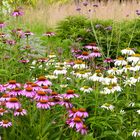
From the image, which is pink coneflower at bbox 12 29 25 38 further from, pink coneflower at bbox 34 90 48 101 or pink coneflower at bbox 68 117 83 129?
pink coneflower at bbox 68 117 83 129

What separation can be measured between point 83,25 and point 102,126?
5992 millimetres

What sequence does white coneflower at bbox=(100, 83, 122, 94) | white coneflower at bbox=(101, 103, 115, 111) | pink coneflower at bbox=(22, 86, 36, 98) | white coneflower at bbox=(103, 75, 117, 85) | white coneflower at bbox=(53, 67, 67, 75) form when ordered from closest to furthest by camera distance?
pink coneflower at bbox=(22, 86, 36, 98) → white coneflower at bbox=(101, 103, 115, 111) → white coneflower at bbox=(100, 83, 122, 94) → white coneflower at bbox=(103, 75, 117, 85) → white coneflower at bbox=(53, 67, 67, 75)

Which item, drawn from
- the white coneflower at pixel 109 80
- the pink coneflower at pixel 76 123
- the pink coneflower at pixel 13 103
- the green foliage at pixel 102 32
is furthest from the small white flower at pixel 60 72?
the green foliage at pixel 102 32

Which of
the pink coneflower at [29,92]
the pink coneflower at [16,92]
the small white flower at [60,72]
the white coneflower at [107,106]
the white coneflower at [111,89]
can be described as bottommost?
the white coneflower at [107,106]

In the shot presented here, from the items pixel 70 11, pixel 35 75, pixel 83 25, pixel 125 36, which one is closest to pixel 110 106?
pixel 35 75

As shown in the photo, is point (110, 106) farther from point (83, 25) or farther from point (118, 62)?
point (83, 25)

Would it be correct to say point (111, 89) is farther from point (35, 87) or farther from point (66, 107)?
point (35, 87)

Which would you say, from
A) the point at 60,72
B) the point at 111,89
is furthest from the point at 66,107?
the point at 60,72

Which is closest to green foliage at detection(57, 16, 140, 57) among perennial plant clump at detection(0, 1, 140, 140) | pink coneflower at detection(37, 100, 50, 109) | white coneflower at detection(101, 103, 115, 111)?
perennial plant clump at detection(0, 1, 140, 140)

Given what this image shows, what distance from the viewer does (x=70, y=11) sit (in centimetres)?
1208

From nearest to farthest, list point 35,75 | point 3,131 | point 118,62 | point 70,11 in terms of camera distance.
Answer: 1. point 3,131
2. point 118,62
3. point 35,75
4. point 70,11

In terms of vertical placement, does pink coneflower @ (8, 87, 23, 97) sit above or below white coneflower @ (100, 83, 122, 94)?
above

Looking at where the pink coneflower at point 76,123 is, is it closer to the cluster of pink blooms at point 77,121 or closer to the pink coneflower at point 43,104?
the cluster of pink blooms at point 77,121

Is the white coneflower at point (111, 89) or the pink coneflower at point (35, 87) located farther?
the white coneflower at point (111, 89)
